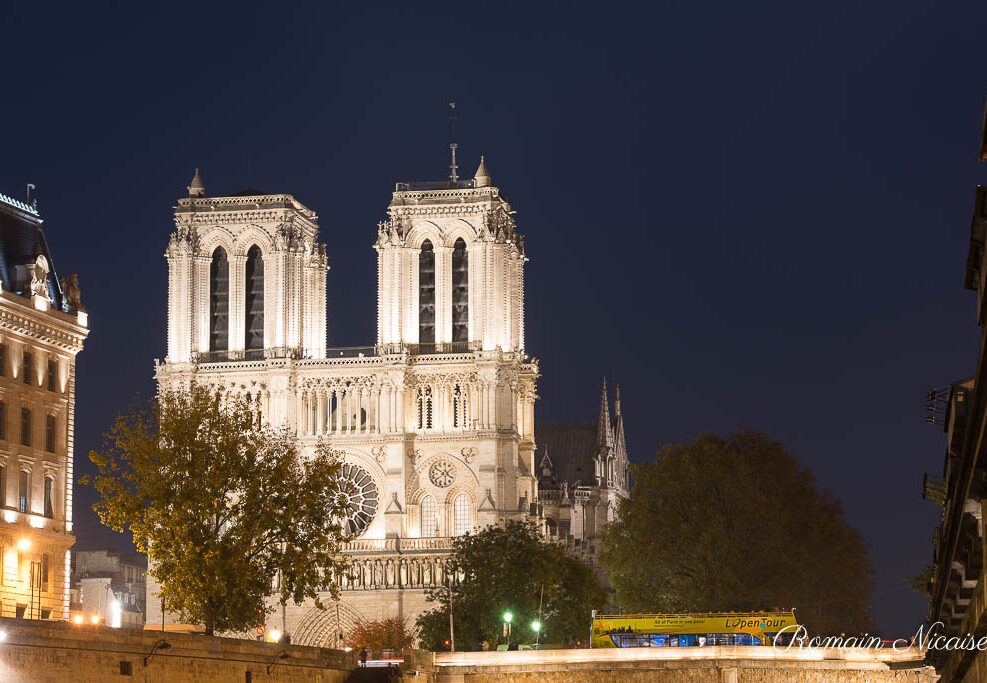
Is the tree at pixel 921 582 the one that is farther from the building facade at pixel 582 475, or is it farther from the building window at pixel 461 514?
the building facade at pixel 582 475

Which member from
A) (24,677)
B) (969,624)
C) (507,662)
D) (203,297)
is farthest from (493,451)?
(969,624)

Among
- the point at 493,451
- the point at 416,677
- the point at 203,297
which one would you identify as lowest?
the point at 416,677

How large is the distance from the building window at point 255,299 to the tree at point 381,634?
20470 millimetres

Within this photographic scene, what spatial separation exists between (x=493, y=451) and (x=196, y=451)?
5256cm

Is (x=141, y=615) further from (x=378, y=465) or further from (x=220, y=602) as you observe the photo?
(x=220, y=602)

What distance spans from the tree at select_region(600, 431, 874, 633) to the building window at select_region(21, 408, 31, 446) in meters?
35.2

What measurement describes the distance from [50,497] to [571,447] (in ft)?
317

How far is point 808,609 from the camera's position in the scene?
97.4 metres

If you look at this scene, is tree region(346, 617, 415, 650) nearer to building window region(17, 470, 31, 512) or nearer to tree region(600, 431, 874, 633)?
tree region(600, 431, 874, 633)

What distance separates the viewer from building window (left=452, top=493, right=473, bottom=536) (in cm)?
11738

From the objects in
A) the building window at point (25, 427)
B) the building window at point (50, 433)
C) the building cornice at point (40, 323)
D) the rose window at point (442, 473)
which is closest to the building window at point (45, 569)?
the building window at point (50, 433)

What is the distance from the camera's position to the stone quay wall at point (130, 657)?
43.0 meters

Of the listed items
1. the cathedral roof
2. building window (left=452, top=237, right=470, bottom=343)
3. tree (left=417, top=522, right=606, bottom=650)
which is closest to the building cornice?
tree (left=417, top=522, right=606, bottom=650)

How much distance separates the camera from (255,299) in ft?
403
